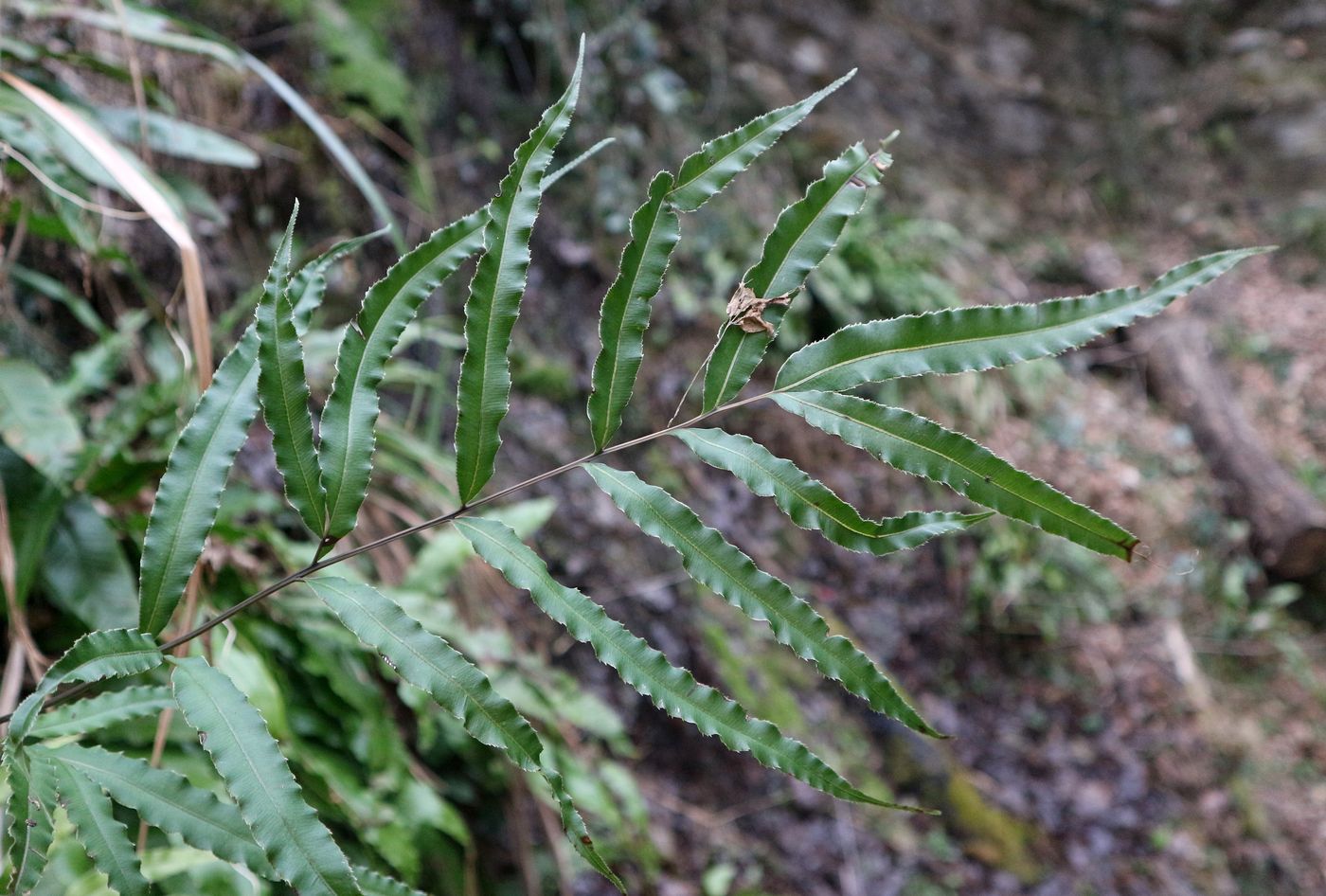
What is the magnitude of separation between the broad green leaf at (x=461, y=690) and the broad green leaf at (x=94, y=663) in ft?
0.62

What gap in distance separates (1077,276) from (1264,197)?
190cm

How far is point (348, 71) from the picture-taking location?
261 centimetres

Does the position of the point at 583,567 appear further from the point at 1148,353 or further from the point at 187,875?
the point at 1148,353

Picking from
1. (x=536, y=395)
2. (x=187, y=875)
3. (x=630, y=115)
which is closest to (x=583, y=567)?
(x=536, y=395)

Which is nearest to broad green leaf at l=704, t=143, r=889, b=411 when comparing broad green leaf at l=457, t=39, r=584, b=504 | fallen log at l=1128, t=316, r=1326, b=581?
broad green leaf at l=457, t=39, r=584, b=504

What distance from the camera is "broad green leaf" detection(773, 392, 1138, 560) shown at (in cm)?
72

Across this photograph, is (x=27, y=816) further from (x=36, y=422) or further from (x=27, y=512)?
(x=36, y=422)

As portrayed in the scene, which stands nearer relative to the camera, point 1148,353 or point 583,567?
point 583,567

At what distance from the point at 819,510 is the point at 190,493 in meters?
0.56

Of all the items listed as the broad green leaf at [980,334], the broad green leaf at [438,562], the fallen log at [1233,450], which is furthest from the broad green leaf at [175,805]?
the fallen log at [1233,450]

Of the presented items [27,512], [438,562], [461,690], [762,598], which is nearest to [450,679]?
[461,690]

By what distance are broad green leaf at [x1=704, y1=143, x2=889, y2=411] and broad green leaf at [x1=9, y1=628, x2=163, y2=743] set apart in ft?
1.79

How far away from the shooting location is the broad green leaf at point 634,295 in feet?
2.49

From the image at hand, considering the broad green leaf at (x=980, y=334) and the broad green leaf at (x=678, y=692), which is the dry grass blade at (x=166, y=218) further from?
the broad green leaf at (x=980, y=334)
